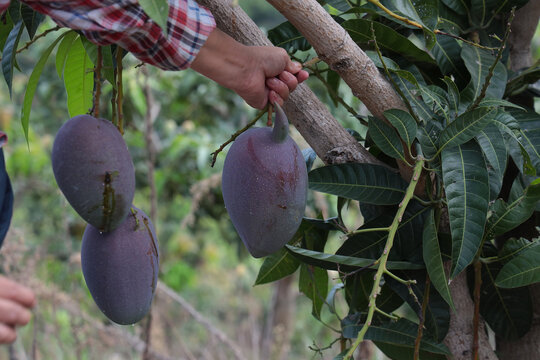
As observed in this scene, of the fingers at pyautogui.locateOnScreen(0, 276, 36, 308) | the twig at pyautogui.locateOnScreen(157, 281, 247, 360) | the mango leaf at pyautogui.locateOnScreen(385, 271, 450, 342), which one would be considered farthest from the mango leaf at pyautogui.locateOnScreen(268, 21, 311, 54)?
the twig at pyautogui.locateOnScreen(157, 281, 247, 360)

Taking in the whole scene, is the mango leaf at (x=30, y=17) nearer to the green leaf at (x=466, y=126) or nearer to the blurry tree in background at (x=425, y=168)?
the blurry tree in background at (x=425, y=168)

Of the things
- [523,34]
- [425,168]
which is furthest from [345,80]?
[523,34]

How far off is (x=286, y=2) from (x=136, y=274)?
33 centimetres

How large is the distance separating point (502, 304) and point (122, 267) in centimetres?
48

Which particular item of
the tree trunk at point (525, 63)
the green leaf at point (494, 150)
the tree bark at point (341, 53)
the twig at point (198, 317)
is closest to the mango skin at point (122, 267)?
the tree bark at point (341, 53)

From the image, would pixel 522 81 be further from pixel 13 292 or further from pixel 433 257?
pixel 13 292

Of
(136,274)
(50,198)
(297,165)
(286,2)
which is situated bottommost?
(50,198)

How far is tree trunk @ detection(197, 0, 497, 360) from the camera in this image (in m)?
0.64

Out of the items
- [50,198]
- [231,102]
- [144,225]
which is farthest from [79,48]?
[50,198]

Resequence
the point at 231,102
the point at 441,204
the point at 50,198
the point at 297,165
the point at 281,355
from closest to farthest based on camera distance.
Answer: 1. the point at 297,165
2. the point at 441,204
3. the point at 281,355
4. the point at 231,102
5. the point at 50,198

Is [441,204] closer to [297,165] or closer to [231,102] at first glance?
[297,165]

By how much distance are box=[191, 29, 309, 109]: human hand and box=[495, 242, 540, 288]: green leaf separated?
1.07 ft

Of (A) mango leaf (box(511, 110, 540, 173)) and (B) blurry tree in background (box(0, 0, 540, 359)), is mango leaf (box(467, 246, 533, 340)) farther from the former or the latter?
(A) mango leaf (box(511, 110, 540, 173))

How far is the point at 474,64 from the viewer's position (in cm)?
75
